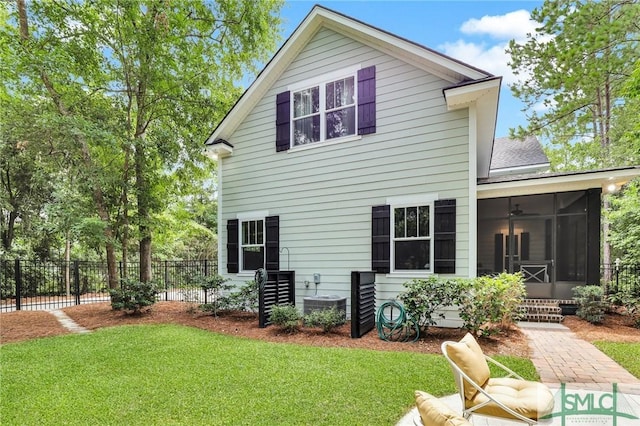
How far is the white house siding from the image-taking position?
673 centimetres

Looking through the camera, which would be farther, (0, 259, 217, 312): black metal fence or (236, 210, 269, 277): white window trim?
(0, 259, 217, 312): black metal fence

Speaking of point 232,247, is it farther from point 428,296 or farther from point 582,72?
point 582,72

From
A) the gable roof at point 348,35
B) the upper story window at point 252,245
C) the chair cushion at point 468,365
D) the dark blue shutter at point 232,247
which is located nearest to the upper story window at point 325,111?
the gable roof at point 348,35

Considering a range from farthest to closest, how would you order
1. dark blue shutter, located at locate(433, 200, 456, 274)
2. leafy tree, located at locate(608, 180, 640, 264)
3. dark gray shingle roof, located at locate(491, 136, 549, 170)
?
1. dark gray shingle roof, located at locate(491, 136, 549, 170)
2. leafy tree, located at locate(608, 180, 640, 264)
3. dark blue shutter, located at locate(433, 200, 456, 274)

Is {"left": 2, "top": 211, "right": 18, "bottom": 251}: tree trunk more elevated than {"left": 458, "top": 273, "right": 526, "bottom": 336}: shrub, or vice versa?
{"left": 2, "top": 211, "right": 18, "bottom": 251}: tree trunk

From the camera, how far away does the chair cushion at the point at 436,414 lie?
1.52 m

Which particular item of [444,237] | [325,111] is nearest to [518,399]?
[444,237]

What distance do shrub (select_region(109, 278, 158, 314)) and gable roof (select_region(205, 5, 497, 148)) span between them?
437 cm

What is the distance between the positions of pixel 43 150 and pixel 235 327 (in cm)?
935

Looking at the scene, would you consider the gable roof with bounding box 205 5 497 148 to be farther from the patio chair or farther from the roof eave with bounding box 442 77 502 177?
the patio chair

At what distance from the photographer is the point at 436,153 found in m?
6.77

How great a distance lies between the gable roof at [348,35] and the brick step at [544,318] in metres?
5.50

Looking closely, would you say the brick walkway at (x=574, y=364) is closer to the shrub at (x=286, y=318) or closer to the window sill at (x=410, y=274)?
the window sill at (x=410, y=274)

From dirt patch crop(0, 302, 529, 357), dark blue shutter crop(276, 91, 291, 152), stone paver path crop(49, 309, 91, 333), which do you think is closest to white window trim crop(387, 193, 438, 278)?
dirt patch crop(0, 302, 529, 357)
